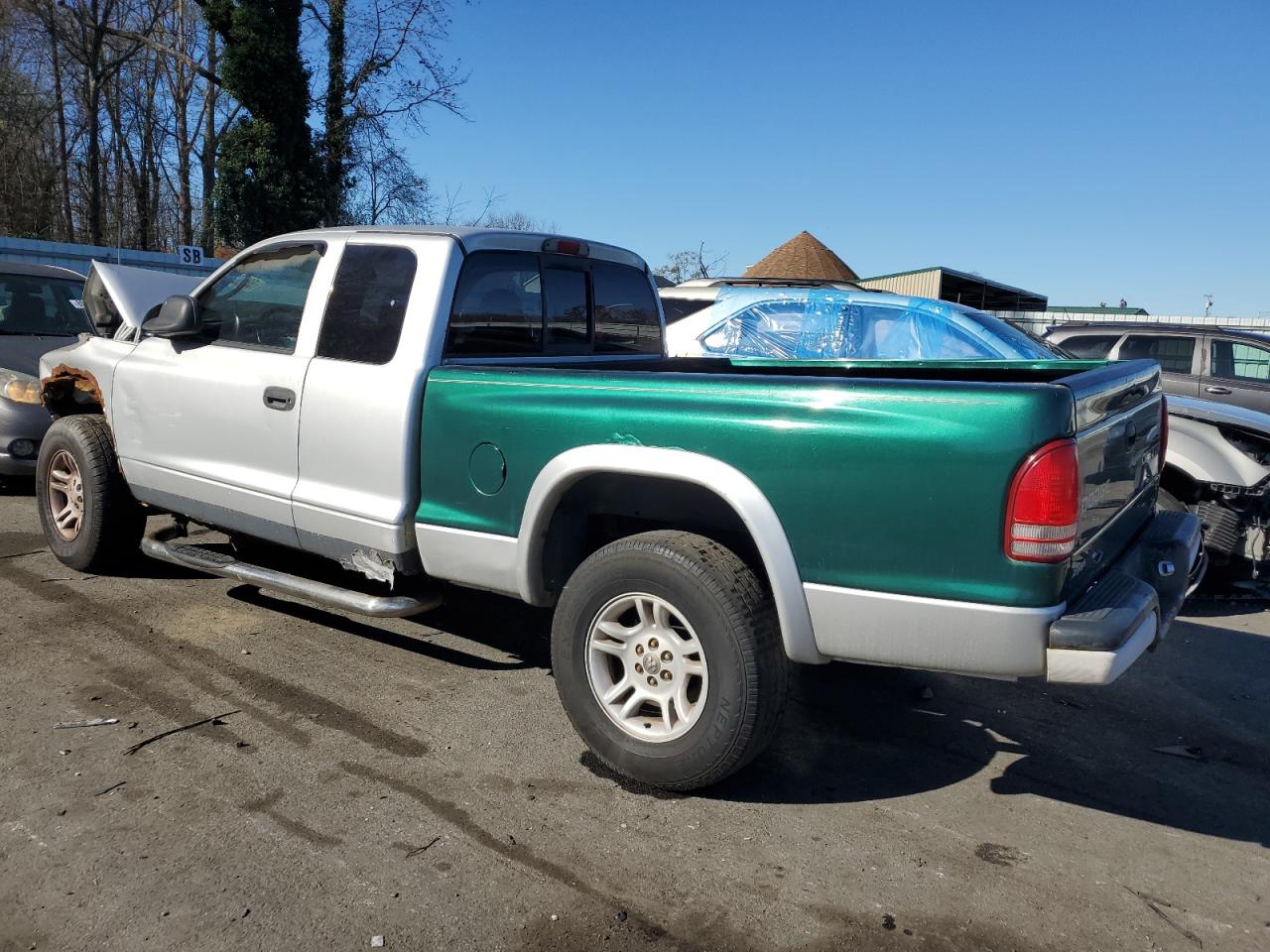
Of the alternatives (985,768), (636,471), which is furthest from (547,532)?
(985,768)

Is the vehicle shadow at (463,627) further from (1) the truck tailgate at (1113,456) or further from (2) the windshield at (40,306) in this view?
(2) the windshield at (40,306)

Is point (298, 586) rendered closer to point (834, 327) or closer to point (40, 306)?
Result: point (834, 327)

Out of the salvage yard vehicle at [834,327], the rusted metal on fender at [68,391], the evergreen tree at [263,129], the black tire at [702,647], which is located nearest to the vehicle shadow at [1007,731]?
the black tire at [702,647]

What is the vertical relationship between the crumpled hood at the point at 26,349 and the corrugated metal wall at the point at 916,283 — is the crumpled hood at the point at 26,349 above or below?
below

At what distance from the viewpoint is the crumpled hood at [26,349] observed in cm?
771

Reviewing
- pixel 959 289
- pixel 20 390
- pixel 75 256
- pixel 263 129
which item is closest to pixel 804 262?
pixel 959 289

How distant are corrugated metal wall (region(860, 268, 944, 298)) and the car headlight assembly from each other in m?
19.9

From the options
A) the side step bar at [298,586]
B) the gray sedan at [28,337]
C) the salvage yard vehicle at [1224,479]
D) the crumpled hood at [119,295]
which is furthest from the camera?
the gray sedan at [28,337]

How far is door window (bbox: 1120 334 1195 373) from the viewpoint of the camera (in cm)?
1016

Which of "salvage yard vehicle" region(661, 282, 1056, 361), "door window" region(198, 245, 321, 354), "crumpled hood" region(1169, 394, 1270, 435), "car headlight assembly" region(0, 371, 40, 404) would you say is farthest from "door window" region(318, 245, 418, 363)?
"crumpled hood" region(1169, 394, 1270, 435)

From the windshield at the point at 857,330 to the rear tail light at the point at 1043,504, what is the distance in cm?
527

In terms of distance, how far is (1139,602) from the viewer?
9.45ft

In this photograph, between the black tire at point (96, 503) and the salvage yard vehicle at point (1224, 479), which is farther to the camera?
the salvage yard vehicle at point (1224, 479)

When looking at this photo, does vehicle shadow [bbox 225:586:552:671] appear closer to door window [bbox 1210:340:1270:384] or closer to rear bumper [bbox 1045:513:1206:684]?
rear bumper [bbox 1045:513:1206:684]
